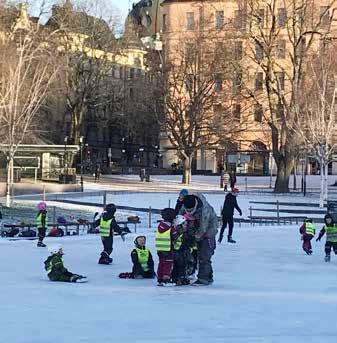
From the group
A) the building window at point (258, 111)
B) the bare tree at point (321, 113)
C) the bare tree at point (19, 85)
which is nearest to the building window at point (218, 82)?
the building window at point (258, 111)

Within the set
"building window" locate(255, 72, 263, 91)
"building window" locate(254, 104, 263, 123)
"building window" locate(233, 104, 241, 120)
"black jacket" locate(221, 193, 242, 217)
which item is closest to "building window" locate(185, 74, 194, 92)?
"building window" locate(233, 104, 241, 120)

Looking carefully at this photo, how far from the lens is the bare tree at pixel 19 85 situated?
3528 cm

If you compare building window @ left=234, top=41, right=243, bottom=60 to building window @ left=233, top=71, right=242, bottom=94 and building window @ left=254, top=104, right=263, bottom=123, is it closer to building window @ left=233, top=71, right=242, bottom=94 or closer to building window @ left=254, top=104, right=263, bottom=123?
building window @ left=233, top=71, right=242, bottom=94

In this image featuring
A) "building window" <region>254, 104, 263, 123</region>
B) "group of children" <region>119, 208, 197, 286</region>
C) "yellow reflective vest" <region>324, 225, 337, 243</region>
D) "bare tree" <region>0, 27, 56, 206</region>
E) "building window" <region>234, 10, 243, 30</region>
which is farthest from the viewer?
"building window" <region>254, 104, 263, 123</region>

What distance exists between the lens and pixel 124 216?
91.9 feet

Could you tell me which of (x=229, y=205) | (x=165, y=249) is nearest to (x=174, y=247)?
(x=165, y=249)

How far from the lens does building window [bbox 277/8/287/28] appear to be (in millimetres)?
45444

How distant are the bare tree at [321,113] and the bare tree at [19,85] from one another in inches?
576

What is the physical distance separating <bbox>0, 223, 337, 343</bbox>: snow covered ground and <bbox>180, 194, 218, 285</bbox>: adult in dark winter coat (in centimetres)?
29

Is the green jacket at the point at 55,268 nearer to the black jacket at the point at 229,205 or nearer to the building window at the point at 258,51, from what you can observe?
the black jacket at the point at 229,205

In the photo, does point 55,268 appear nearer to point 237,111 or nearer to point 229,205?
point 229,205

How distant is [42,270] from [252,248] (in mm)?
6675

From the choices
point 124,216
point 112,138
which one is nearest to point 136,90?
point 124,216

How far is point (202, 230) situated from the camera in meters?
11.8
